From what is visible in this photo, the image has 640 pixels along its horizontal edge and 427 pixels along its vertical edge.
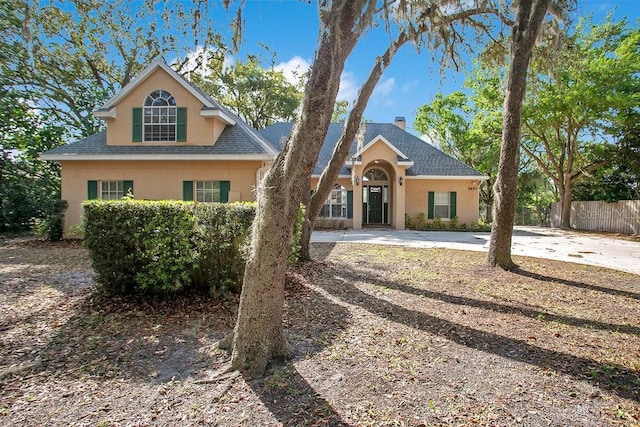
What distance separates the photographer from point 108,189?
476 inches

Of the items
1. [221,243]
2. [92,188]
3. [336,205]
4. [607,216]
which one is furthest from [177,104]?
[607,216]

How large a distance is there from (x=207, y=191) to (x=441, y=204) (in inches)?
483

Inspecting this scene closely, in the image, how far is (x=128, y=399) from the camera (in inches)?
102

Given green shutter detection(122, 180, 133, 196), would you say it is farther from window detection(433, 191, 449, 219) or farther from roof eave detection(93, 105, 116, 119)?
window detection(433, 191, 449, 219)

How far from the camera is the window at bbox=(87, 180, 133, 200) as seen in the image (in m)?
11.9

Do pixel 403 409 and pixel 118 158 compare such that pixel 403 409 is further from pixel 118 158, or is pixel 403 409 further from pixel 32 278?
pixel 118 158

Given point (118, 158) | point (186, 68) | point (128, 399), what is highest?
point (186, 68)

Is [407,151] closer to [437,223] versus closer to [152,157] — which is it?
[437,223]

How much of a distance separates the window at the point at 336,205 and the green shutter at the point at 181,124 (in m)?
8.36

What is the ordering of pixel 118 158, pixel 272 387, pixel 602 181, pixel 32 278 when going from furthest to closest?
pixel 602 181
pixel 118 158
pixel 32 278
pixel 272 387

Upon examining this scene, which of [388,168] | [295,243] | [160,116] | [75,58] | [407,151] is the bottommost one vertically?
[295,243]

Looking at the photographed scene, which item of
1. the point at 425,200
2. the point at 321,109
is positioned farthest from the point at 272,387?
the point at 425,200

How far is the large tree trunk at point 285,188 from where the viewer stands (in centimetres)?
281

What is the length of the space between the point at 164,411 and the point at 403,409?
1705mm
